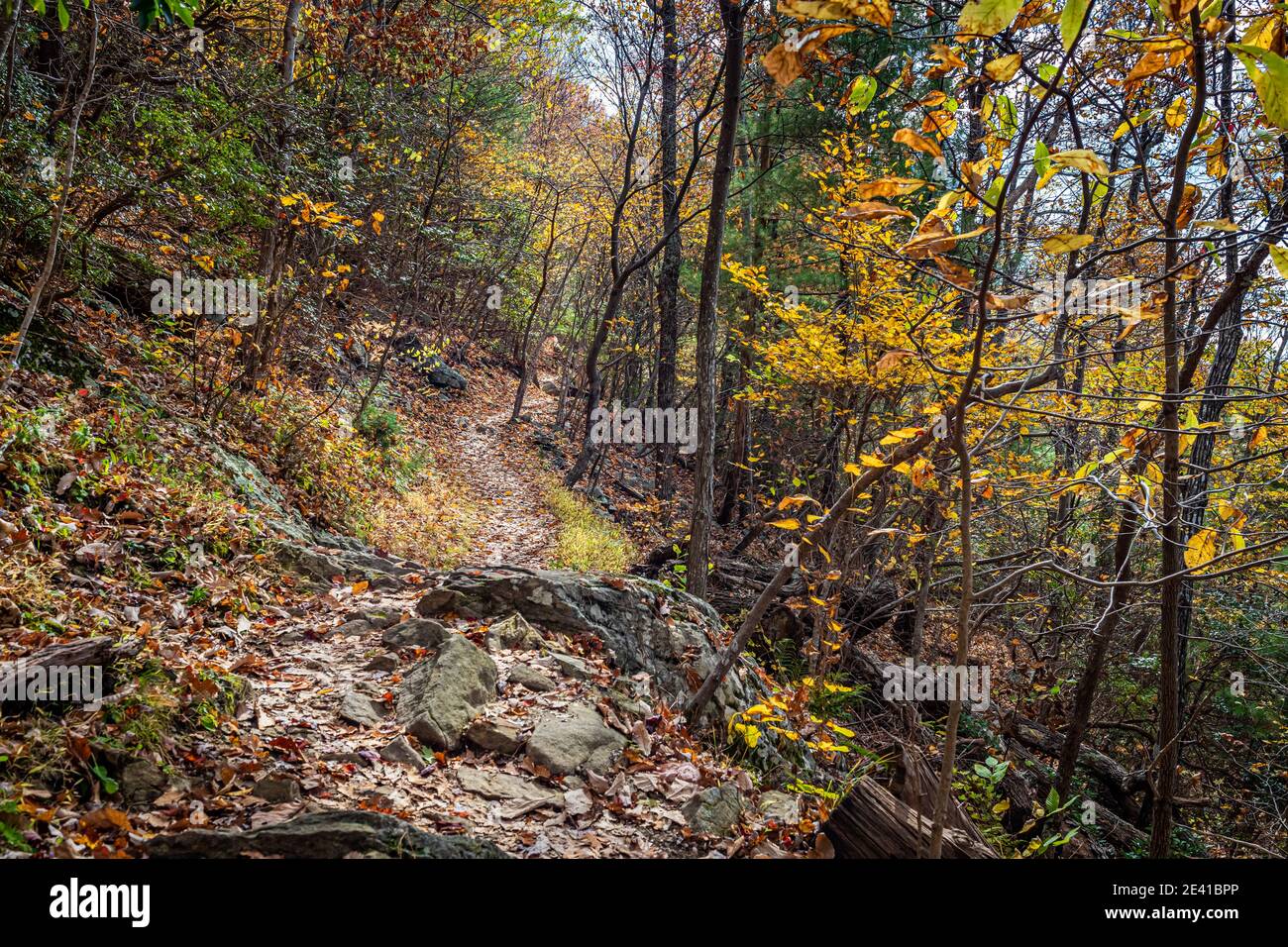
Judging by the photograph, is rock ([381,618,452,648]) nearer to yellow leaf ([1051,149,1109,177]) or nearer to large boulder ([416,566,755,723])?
large boulder ([416,566,755,723])

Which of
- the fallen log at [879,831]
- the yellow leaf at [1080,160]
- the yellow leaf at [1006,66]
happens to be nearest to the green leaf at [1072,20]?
the yellow leaf at [1080,160]

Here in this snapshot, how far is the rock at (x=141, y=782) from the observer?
8.65 feet

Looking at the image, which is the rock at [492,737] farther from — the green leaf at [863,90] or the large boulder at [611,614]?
the green leaf at [863,90]

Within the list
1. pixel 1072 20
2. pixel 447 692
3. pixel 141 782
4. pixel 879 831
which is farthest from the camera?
pixel 447 692

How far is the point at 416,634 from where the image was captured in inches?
181

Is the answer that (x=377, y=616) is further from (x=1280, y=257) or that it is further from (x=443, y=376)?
(x=443, y=376)

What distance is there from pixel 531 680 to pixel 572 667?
1.21 feet

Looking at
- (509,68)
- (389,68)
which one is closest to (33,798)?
(389,68)

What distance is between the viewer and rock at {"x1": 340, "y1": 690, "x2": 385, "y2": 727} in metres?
3.59

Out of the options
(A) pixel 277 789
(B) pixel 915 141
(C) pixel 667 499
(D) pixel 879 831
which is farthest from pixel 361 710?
(C) pixel 667 499

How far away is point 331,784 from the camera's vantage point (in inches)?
118

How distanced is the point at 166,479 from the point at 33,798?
3.49 metres

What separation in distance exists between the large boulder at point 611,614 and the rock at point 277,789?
229cm
